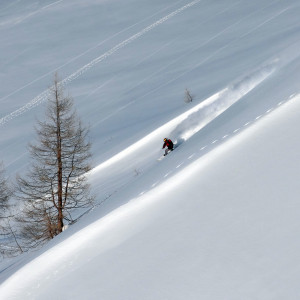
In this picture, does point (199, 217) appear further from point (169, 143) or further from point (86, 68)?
point (86, 68)

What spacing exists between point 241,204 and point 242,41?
2989 cm

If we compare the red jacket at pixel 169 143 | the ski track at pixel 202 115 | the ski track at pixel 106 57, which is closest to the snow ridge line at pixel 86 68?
the ski track at pixel 106 57

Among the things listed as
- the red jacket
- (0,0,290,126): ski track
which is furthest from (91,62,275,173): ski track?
(0,0,290,126): ski track

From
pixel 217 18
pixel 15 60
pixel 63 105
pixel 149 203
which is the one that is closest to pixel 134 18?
pixel 217 18

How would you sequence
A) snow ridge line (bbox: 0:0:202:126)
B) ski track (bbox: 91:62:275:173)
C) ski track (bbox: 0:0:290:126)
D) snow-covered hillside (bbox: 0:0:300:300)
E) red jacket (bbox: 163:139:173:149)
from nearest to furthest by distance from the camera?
snow-covered hillside (bbox: 0:0:300:300) < red jacket (bbox: 163:139:173:149) < ski track (bbox: 91:62:275:173) < ski track (bbox: 0:0:290:126) < snow ridge line (bbox: 0:0:202:126)

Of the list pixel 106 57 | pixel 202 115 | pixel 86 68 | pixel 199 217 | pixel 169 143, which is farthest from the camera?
pixel 106 57

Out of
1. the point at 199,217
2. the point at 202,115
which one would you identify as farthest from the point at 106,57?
the point at 199,217

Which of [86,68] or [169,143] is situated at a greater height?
[86,68]

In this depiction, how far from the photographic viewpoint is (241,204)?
5.76 metres

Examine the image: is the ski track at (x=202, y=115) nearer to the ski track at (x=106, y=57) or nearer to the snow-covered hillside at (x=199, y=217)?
the snow-covered hillside at (x=199, y=217)

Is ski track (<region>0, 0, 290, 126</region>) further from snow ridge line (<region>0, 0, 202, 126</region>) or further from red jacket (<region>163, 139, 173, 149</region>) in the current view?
red jacket (<region>163, 139, 173, 149</region>)

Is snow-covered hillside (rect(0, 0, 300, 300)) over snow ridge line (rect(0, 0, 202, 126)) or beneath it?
beneath

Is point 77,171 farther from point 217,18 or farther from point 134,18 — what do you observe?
point 134,18

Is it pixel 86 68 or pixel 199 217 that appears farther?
pixel 86 68
